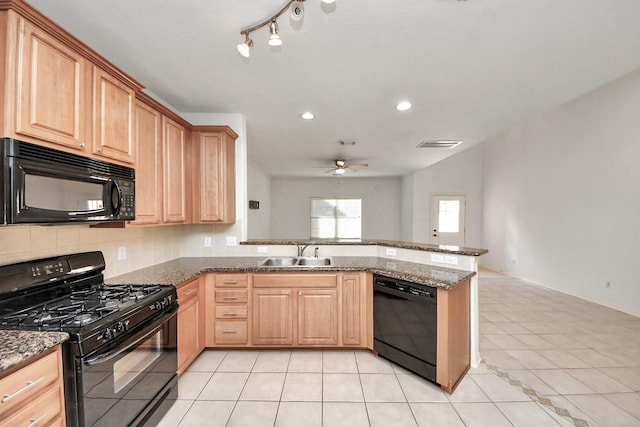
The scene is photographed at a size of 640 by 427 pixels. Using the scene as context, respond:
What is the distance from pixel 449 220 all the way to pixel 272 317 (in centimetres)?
630

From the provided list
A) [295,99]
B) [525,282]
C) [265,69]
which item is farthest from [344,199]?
[265,69]

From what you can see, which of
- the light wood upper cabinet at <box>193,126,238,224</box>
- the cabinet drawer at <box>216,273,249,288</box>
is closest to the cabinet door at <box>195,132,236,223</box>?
the light wood upper cabinet at <box>193,126,238,224</box>

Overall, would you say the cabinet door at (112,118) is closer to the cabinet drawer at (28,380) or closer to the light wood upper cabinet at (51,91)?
the light wood upper cabinet at (51,91)

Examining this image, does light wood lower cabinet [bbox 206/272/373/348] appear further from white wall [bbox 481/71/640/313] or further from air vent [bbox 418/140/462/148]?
white wall [bbox 481/71/640/313]

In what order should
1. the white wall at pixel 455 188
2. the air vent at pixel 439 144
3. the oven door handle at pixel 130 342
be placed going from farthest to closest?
the white wall at pixel 455 188
the air vent at pixel 439 144
the oven door handle at pixel 130 342

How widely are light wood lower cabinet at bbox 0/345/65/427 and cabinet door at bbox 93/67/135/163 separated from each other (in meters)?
1.13

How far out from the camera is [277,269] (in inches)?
102

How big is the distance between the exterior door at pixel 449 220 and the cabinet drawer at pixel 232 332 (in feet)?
20.1

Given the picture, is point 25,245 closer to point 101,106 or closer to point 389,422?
point 101,106

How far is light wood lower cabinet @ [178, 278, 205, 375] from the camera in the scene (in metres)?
2.18

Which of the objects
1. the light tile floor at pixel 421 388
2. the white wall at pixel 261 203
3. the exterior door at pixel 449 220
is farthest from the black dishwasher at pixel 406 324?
the exterior door at pixel 449 220

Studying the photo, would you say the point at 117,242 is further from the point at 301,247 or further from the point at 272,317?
the point at 301,247

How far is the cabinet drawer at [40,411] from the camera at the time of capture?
976 mm

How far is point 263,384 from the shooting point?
2.16 m
